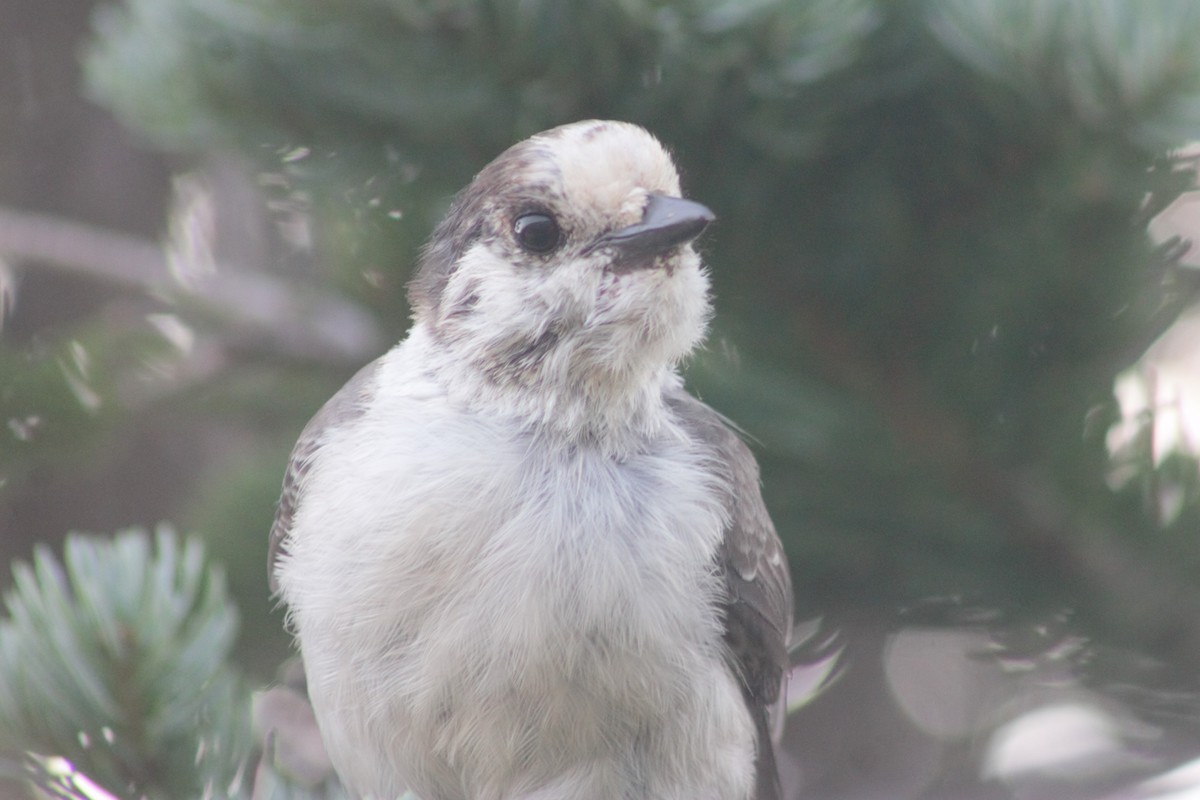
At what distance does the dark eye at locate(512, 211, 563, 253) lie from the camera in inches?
59.9

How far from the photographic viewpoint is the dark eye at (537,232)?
4.99ft

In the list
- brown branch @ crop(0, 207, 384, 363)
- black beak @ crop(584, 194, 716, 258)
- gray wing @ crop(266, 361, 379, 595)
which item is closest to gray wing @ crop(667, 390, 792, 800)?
black beak @ crop(584, 194, 716, 258)

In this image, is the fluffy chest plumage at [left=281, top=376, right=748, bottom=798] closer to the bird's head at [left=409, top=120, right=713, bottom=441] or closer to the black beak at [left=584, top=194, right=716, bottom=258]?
the bird's head at [left=409, top=120, right=713, bottom=441]

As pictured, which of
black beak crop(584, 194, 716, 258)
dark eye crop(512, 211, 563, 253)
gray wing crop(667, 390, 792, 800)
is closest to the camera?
black beak crop(584, 194, 716, 258)

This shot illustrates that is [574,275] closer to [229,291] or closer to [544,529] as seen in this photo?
[544,529]

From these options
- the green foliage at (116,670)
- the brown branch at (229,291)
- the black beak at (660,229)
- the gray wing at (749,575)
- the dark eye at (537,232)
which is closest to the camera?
the green foliage at (116,670)

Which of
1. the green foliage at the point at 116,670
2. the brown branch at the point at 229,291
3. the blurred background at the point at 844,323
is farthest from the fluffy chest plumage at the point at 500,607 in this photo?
the brown branch at the point at 229,291

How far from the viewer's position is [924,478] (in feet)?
4.92

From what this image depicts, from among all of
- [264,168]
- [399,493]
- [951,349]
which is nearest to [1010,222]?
[951,349]

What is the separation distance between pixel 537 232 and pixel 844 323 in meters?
0.38

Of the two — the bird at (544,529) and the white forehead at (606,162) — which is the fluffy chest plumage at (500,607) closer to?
the bird at (544,529)

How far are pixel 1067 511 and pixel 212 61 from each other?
112 centimetres

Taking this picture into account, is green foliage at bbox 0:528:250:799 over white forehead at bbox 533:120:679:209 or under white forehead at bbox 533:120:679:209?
under

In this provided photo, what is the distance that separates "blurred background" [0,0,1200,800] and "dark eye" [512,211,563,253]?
0.12 meters
